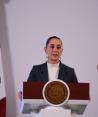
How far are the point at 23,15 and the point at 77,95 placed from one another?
1701 millimetres

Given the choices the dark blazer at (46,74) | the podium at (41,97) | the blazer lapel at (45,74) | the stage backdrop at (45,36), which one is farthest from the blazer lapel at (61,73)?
the stage backdrop at (45,36)

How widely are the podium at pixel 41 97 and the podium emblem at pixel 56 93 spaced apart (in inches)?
1.0

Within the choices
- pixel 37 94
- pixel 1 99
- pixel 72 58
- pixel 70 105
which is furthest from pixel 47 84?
pixel 72 58

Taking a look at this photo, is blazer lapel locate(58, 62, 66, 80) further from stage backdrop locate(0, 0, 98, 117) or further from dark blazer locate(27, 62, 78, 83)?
stage backdrop locate(0, 0, 98, 117)

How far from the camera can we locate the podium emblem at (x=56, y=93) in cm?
180

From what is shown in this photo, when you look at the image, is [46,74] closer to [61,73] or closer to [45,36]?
[61,73]

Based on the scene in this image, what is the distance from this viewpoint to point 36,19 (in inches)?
130

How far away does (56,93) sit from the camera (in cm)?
181

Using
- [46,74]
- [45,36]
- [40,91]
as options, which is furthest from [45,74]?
[45,36]

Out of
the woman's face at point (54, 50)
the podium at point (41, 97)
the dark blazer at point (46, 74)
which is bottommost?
the podium at point (41, 97)

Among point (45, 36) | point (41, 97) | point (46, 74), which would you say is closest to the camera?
point (41, 97)

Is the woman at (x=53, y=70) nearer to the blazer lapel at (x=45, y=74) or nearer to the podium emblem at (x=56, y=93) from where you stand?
the blazer lapel at (x=45, y=74)

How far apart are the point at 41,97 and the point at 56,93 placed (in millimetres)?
99

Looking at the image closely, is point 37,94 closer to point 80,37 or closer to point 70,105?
point 70,105
